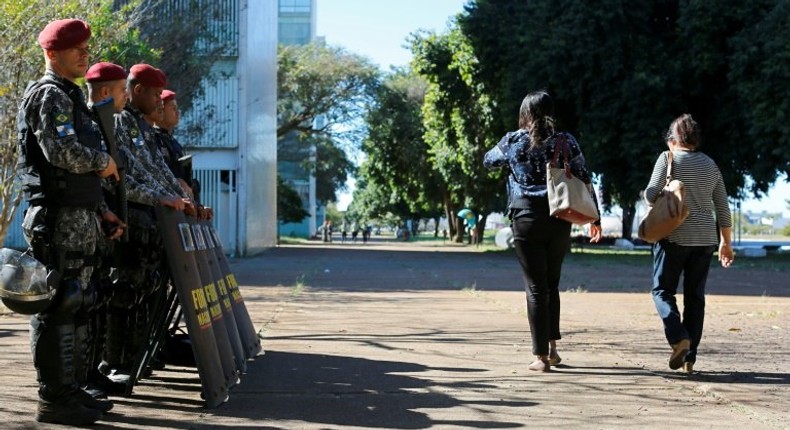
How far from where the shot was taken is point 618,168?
3186cm

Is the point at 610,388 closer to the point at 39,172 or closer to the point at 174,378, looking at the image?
the point at 174,378

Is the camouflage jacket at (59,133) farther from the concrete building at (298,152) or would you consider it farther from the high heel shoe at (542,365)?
the concrete building at (298,152)

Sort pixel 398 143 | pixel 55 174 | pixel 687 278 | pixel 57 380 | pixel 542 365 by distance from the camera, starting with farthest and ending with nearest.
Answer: pixel 398 143 < pixel 687 278 < pixel 542 365 < pixel 55 174 < pixel 57 380

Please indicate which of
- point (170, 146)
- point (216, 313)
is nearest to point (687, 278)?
point (216, 313)

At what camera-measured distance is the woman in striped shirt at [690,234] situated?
7.11 metres

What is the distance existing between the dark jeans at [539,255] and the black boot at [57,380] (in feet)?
10.2

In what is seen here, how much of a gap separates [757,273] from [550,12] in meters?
11.9

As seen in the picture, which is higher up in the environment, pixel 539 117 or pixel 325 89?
pixel 325 89

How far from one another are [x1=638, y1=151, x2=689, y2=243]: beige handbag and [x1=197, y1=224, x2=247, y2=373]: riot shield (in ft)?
8.93

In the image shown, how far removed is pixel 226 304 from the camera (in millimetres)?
6637

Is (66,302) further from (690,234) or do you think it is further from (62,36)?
(690,234)

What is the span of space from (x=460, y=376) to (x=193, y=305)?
6.54 ft

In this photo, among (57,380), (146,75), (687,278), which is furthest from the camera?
(687,278)

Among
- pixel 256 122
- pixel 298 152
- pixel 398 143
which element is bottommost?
pixel 256 122
